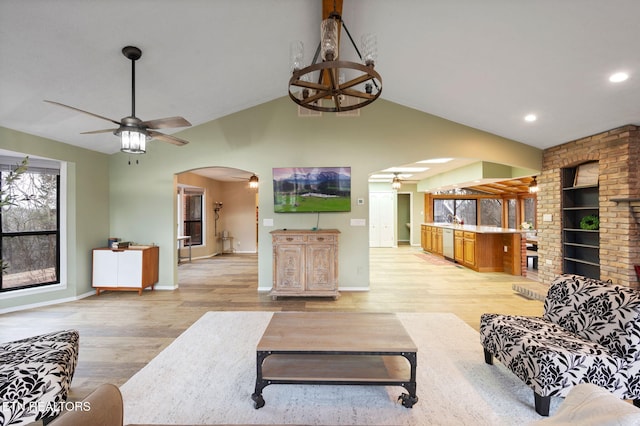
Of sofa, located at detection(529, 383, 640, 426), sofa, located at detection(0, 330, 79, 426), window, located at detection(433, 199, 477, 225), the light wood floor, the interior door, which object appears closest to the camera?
sofa, located at detection(529, 383, 640, 426)

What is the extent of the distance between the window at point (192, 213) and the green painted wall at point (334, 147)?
11.2 feet

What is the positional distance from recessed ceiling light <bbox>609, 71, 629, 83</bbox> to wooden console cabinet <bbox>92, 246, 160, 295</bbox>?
6.84 meters

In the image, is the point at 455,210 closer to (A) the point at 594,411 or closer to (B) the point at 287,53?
(B) the point at 287,53

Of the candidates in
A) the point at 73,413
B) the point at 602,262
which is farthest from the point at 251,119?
the point at 602,262

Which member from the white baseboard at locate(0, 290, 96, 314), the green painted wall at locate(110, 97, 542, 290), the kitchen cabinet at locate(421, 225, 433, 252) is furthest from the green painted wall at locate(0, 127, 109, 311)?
the kitchen cabinet at locate(421, 225, 433, 252)

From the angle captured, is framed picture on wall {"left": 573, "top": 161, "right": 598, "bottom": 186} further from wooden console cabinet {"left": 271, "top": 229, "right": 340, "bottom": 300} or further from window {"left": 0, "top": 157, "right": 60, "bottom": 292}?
window {"left": 0, "top": 157, "right": 60, "bottom": 292}

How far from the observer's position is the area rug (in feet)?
6.46

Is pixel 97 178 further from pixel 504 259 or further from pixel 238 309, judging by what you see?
pixel 504 259

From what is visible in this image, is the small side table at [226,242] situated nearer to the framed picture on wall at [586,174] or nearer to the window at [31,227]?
the window at [31,227]

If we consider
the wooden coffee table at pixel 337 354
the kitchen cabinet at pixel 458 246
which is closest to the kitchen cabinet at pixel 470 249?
the kitchen cabinet at pixel 458 246

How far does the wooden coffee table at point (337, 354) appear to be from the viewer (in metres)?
2.05

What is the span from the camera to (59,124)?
3.97 m

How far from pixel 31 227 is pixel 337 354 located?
17.2ft

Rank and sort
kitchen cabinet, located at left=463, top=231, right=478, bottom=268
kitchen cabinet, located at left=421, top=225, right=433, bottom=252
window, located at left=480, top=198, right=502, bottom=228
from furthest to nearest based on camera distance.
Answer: window, located at left=480, top=198, right=502, bottom=228 < kitchen cabinet, located at left=421, top=225, right=433, bottom=252 < kitchen cabinet, located at left=463, top=231, right=478, bottom=268
